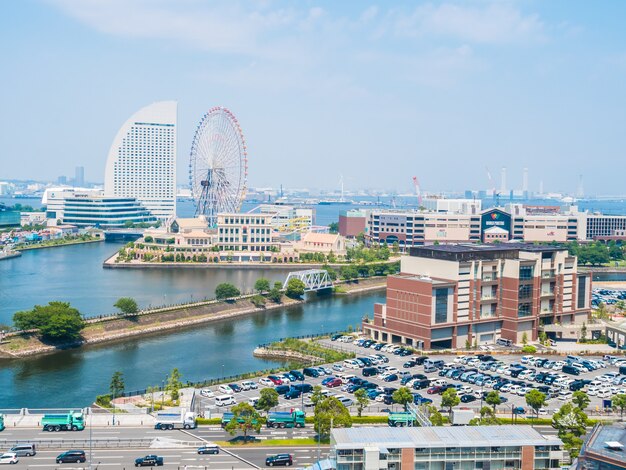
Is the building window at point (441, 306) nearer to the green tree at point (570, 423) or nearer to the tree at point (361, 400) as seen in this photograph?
the tree at point (361, 400)

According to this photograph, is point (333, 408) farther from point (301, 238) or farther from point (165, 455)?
point (301, 238)

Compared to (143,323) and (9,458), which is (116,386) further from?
(143,323)

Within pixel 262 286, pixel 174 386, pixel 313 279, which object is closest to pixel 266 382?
pixel 174 386

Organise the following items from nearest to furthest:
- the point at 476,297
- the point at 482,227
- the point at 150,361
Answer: the point at 150,361, the point at 476,297, the point at 482,227

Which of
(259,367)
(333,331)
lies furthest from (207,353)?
(333,331)

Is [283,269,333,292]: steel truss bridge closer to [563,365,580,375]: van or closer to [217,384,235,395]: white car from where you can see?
[563,365,580,375]: van

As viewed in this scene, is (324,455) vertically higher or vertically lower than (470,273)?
lower

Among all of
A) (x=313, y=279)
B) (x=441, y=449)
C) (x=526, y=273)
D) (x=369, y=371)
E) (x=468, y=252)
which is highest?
(x=468, y=252)

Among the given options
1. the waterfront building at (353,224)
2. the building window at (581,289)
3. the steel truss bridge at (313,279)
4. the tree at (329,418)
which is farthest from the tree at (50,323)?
the waterfront building at (353,224)
